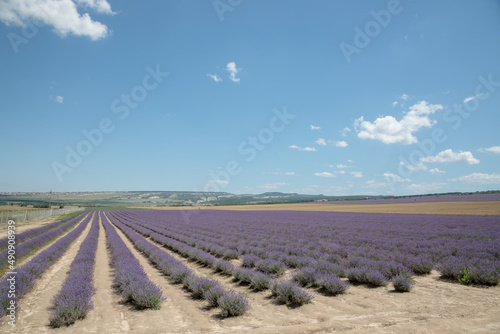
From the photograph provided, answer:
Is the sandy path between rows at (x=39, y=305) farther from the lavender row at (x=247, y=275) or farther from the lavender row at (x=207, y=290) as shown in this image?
the lavender row at (x=247, y=275)

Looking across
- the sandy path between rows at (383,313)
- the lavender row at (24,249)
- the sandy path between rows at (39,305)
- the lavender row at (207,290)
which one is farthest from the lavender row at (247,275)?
the lavender row at (24,249)

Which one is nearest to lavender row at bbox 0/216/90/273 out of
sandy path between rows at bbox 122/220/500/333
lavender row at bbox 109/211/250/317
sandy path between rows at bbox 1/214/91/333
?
sandy path between rows at bbox 1/214/91/333

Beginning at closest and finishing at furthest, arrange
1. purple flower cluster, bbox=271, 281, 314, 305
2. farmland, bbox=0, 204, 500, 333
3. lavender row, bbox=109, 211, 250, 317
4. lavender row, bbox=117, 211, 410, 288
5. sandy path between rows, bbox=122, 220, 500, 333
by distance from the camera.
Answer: sandy path between rows, bbox=122, 220, 500, 333, farmland, bbox=0, 204, 500, 333, lavender row, bbox=109, 211, 250, 317, purple flower cluster, bbox=271, 281, 314, 305, lavender row, bbox=117, 211, 410, 288

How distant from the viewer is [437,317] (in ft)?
14.9

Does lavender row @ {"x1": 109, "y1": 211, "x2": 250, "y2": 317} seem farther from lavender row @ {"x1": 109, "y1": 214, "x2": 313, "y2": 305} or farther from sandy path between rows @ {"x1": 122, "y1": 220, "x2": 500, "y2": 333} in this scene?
lavender row @ {"x1": 109, "y1": 214, "x2": 313, "y2": 305}

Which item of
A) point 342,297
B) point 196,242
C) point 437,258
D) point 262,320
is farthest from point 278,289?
point 196,242

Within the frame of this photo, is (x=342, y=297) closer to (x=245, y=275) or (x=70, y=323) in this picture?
(x=245, y=275)

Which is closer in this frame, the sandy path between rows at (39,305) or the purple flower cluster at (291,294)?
the sandy path between rows at (39,305)

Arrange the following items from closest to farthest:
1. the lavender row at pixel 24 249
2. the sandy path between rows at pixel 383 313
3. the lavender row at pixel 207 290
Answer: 1. the sandy path between rows at pixel 383 313
2. the lavender row at pixel 207 290
3. the lavender row at pixel 24 249

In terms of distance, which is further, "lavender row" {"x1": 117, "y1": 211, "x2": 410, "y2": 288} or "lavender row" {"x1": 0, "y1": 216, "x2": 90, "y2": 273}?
"lavender row" {"x1": 0, "y1": 216, "x2": 90, "y2": 273}

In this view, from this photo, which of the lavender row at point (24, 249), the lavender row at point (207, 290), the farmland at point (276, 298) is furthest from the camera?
the lavender row at point (24, 249)

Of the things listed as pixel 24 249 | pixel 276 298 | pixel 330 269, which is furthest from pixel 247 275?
pixel 24 249

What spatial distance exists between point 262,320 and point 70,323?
3.60 meters

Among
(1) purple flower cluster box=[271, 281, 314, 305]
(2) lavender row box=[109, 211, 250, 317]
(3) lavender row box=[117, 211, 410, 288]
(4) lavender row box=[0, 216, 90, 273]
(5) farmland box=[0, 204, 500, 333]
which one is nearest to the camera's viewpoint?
(5) farmland box=[0, 204, 500, 333]
